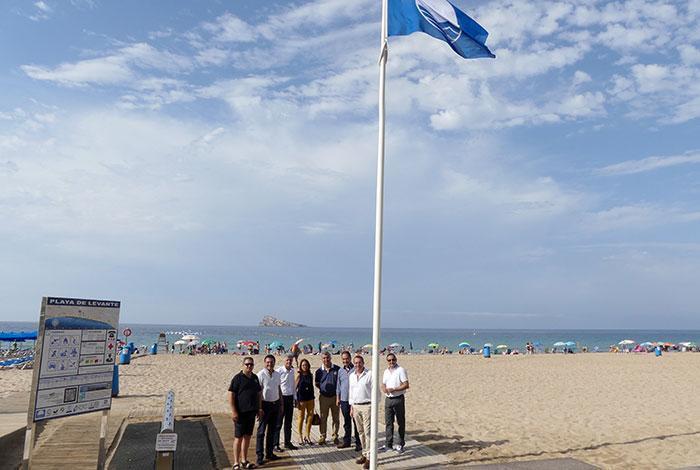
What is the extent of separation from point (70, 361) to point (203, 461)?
2327 mm

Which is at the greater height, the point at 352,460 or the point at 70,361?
the point at 70,361

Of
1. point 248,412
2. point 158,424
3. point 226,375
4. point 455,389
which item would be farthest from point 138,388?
point 248,412

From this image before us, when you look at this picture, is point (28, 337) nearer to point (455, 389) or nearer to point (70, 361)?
point (455, 389)

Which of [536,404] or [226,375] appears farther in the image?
[226,375]

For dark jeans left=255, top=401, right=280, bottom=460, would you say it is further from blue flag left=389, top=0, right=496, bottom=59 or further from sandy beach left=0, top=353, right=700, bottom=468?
blue flag left=389, top=0, right=496, bottom=59

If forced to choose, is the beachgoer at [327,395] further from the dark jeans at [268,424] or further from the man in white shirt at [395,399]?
the dark jeans at [268,424]

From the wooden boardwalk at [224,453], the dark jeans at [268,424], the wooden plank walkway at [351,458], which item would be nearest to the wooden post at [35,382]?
the wooden boardwalk at [224,453]

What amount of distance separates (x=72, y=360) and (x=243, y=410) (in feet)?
7.16

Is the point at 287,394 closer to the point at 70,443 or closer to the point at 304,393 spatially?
the point at 304,393

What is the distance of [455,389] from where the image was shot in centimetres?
1816

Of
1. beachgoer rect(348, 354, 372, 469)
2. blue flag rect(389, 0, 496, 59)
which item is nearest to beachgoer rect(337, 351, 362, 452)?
beachgoer rect(348, 354, 372, 469)

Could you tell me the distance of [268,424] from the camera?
24.9ft

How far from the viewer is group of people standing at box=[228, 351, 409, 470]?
702 cm

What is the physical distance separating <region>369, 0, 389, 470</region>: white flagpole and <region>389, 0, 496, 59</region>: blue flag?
0.23 m
